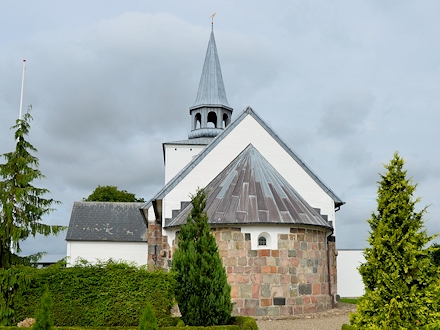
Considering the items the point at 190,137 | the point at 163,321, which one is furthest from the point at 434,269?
the point at 190,137

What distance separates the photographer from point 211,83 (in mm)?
31203

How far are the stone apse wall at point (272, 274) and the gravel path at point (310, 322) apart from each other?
370mm

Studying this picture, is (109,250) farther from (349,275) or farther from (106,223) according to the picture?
(349,275)

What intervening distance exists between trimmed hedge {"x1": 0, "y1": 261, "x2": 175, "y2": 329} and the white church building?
317 cm

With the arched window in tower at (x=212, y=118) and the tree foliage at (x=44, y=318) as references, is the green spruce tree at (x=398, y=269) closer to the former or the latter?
the tree foliage at (x=44, y=318)

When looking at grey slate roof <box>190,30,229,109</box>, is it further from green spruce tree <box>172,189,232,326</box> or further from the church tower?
green spruce tree <box>172,189,232,326</box>

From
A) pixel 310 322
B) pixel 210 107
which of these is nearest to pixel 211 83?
pixel 210 107

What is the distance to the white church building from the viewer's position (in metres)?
13.2

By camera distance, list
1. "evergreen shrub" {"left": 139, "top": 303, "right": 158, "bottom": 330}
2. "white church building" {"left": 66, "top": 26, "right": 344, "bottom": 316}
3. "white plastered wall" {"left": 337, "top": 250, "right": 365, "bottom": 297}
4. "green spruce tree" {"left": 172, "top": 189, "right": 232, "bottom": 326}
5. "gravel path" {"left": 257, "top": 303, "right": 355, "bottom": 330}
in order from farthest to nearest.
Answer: "white plastered wall" {"left": 337, "top": 250, "right": 365, "bottom": 297} → "white church building" {"left": 66, "top": 26, "right": 344, "bottom": 316} → "gravel path" {"left": 257, "top": 303, "right": 355, "bottom": 330} → "green spruce tree" {"left": 172, "top": 189, "right": 232, "bottom": 326} → "evergreen shrub" {"left": 139, "top": 303, "right": 158, "bottom": 330}

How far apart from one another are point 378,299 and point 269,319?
566 cm

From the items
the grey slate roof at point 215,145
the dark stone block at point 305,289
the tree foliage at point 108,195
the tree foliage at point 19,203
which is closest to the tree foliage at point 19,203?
the tree foliage at point 19,203

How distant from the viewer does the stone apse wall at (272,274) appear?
43.0 ft

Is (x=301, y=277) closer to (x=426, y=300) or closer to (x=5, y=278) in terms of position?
(x=426, y=300)

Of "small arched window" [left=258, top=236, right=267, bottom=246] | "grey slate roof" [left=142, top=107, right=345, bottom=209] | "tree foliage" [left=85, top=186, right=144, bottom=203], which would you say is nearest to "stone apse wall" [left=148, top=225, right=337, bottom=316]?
"small arched window" [left=258, top=236, right=267, bottom=246]
